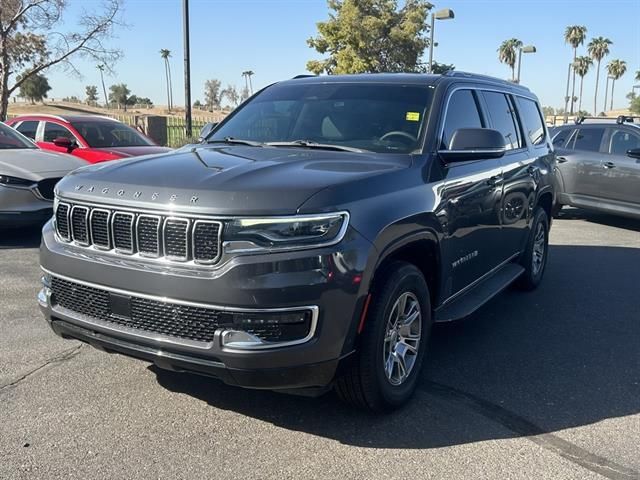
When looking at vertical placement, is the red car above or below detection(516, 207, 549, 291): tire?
above

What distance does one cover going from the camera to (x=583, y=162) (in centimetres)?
1102

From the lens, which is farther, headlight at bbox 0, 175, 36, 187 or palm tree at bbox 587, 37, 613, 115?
palm tree at bbox 587, 37, 613, 115

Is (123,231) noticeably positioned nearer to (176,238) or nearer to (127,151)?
(176,238)

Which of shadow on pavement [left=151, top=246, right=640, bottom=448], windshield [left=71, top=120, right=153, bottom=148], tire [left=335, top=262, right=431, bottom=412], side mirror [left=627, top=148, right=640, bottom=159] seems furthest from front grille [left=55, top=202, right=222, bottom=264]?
side mirror [left=627, top=148, right=640, bottom=159]

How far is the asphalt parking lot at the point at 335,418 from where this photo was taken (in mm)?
3104

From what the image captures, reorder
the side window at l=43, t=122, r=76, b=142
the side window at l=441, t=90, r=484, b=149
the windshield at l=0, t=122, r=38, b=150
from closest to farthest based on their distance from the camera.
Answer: the side window at l=441, t=90, r=484, b=149 < the windshield at l=0, t=122, r=38, b=150 < the side window at l=43, t=122, r=76, b=142

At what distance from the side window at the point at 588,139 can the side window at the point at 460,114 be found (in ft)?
23.6

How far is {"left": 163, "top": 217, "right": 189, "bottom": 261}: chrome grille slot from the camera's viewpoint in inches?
119

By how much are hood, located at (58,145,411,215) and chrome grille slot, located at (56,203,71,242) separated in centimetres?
9

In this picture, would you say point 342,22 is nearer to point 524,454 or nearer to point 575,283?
point 575,283

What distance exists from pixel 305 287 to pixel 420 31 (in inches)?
1391

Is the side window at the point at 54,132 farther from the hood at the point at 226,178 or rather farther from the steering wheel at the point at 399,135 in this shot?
the steering wheel at the point at 399,135

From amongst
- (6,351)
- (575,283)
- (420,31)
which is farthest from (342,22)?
(6,351)

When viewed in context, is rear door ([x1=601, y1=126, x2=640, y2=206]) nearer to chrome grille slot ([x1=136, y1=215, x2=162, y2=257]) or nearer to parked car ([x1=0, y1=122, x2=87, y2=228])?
parked car ([x1=0, y1=122, x2=87, y2=228])
